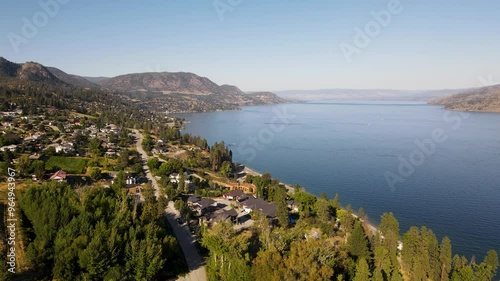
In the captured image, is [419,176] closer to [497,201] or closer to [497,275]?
[497,201]

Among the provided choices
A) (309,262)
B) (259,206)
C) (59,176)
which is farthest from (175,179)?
(309,262)

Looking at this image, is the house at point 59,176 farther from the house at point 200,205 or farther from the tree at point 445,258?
the tree at point 445,258

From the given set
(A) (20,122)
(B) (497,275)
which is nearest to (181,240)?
(B) (497,275)

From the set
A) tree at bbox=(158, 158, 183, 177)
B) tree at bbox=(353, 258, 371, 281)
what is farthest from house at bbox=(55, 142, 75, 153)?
tree at bbox=(353, 258, 371, 281)

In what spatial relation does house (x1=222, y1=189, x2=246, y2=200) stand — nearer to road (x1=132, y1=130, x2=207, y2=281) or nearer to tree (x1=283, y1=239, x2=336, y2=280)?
road (x1=132, y1=130, x2=207, y2=281)

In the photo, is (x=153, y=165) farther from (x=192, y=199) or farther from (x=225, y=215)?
(x=225, y=215)
